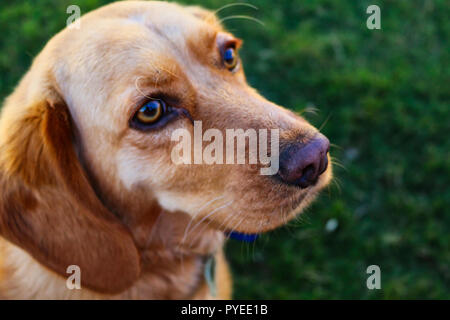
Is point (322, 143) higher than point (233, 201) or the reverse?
higher

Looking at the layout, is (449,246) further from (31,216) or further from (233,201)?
(31,216)

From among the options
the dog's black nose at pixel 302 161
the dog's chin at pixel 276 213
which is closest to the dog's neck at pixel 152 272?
the dog's chin at pixel 276 213

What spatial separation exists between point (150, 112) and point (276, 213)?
0.89m

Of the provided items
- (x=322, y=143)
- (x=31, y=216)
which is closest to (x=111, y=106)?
(x=31, y=216)

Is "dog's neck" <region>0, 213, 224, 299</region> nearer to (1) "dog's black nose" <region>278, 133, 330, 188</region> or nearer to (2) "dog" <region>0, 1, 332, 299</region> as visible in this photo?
(2) "dog" <region>0, 1, 332, 299</region>

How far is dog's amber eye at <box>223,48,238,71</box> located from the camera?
9.15ft

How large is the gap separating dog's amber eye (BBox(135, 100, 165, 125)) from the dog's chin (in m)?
0.69

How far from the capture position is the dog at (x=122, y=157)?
2311 millimetres

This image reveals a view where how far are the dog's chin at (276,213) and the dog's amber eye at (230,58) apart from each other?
940 millimetres

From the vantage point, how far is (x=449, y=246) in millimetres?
4020

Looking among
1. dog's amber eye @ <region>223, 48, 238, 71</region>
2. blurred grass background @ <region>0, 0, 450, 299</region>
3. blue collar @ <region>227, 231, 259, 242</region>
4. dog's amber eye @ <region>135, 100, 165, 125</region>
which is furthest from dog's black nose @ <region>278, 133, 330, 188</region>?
blurred grass background @ <region>0, 0, 450, 299</region>
